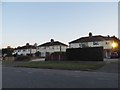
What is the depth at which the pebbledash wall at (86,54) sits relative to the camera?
46062 millimetres

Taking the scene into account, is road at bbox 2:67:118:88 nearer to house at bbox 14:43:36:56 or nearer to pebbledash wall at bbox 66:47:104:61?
pebbledash wall at bbox 66:47:104:61

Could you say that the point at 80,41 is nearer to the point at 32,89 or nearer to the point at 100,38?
the point at 100,38

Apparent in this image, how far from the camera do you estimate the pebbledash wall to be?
46062 millimetres

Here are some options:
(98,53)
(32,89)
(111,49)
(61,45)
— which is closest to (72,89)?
(32,89)

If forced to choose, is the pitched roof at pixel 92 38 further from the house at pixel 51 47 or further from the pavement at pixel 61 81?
the pavement at pixel 61 81

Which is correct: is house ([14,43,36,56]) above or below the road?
above

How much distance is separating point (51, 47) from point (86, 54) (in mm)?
67094

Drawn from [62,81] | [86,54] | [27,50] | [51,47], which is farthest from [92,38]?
[62,81]

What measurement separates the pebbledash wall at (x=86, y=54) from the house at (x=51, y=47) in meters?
59.8

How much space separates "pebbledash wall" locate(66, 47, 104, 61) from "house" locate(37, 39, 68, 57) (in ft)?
196

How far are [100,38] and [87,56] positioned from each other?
44512mm

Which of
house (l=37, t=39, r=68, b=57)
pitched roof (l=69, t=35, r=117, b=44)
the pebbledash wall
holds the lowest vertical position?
the pebbledash wall

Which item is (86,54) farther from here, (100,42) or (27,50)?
(27,50)

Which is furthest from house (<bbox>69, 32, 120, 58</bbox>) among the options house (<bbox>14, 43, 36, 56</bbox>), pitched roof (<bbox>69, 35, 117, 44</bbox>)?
house (<bbox>14, 43, 36, 56</bbox>)
